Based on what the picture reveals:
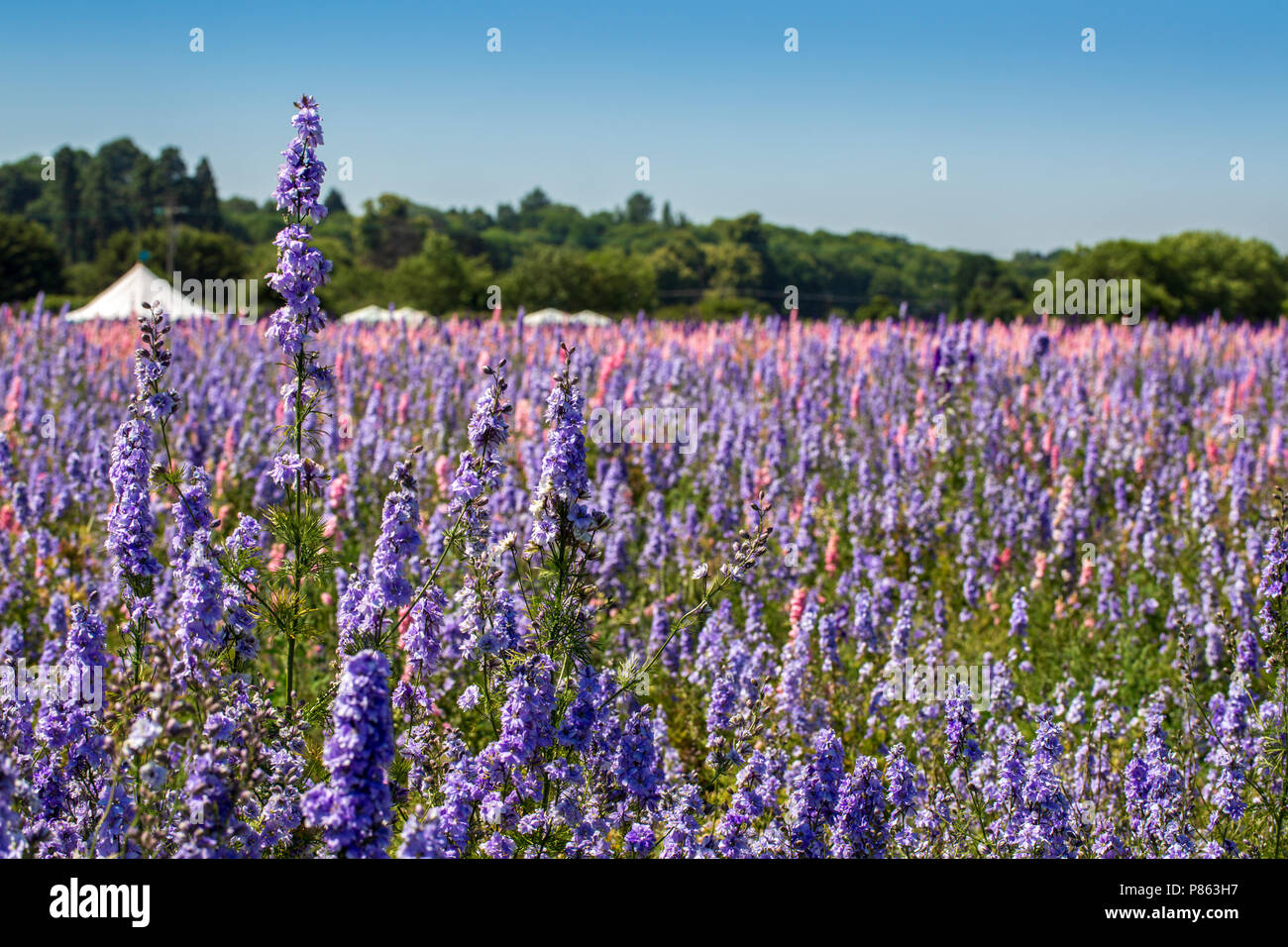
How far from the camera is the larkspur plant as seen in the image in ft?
10.4

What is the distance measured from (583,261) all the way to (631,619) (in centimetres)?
4910

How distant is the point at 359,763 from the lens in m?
2.33

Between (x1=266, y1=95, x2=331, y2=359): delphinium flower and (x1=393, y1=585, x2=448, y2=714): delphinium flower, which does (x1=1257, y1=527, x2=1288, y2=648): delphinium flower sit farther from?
(x1=266, y1=95, x2=331, y2=359): delphinium flower

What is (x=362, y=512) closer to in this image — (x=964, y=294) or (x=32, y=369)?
(x=32, y=369)

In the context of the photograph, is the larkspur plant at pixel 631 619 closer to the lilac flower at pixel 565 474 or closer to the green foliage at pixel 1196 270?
the lilac flower at pixel 565 474

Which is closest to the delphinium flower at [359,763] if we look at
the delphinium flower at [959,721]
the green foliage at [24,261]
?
the delphinium flower at [959,721]

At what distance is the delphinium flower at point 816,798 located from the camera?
3.57 m

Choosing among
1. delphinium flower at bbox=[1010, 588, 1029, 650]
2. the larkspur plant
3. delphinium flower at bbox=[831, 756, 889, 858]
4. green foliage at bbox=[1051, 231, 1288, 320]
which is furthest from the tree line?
delphinium flower at bbox=[831, 756, 889, 858]

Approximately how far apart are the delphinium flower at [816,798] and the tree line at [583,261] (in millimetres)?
10301

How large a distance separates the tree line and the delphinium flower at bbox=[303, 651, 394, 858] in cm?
1061

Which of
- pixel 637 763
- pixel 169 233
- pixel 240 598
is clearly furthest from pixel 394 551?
pixel 169 233

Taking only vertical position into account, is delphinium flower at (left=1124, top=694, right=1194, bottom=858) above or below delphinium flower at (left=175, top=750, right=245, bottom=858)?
below

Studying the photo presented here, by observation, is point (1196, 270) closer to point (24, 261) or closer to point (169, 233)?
point (169, 233)
